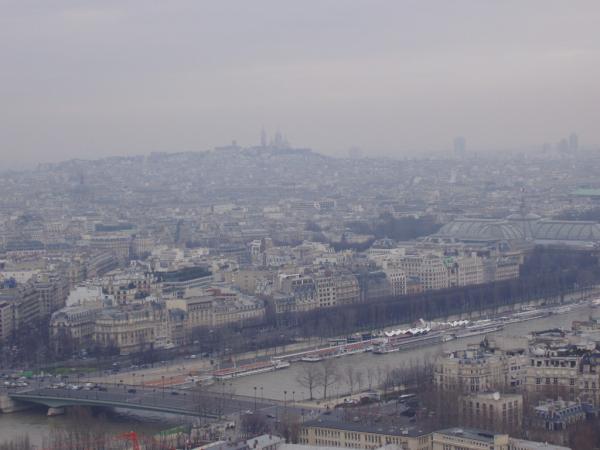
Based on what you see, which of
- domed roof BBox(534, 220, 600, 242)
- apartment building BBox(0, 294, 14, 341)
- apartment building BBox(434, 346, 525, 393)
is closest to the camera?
apartment building BBox(434, 346, 525, 393)

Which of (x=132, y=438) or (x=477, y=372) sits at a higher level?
(x=477, y=372)

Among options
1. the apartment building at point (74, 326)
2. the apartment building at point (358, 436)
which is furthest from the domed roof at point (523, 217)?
the apartment building at point (358, 436)

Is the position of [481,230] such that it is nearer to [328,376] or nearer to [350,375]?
[328,376]

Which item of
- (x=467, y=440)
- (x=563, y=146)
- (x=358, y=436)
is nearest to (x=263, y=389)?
(x=358, y=436)

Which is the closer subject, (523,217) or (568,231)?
(568,231)

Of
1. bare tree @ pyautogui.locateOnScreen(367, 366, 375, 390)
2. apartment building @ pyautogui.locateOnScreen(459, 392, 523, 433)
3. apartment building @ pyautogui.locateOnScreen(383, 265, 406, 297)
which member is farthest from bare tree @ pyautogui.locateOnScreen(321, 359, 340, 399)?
apartment building @ pyautogui.locateOnScreen(383, 265, 406, 297)

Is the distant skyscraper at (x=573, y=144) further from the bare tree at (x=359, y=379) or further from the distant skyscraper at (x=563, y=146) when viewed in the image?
the bare tree at (x=359, y=379)

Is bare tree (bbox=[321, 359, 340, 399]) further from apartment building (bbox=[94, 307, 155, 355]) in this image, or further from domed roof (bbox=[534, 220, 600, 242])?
domed roof (bbox=[534, 220, 600, 242])
